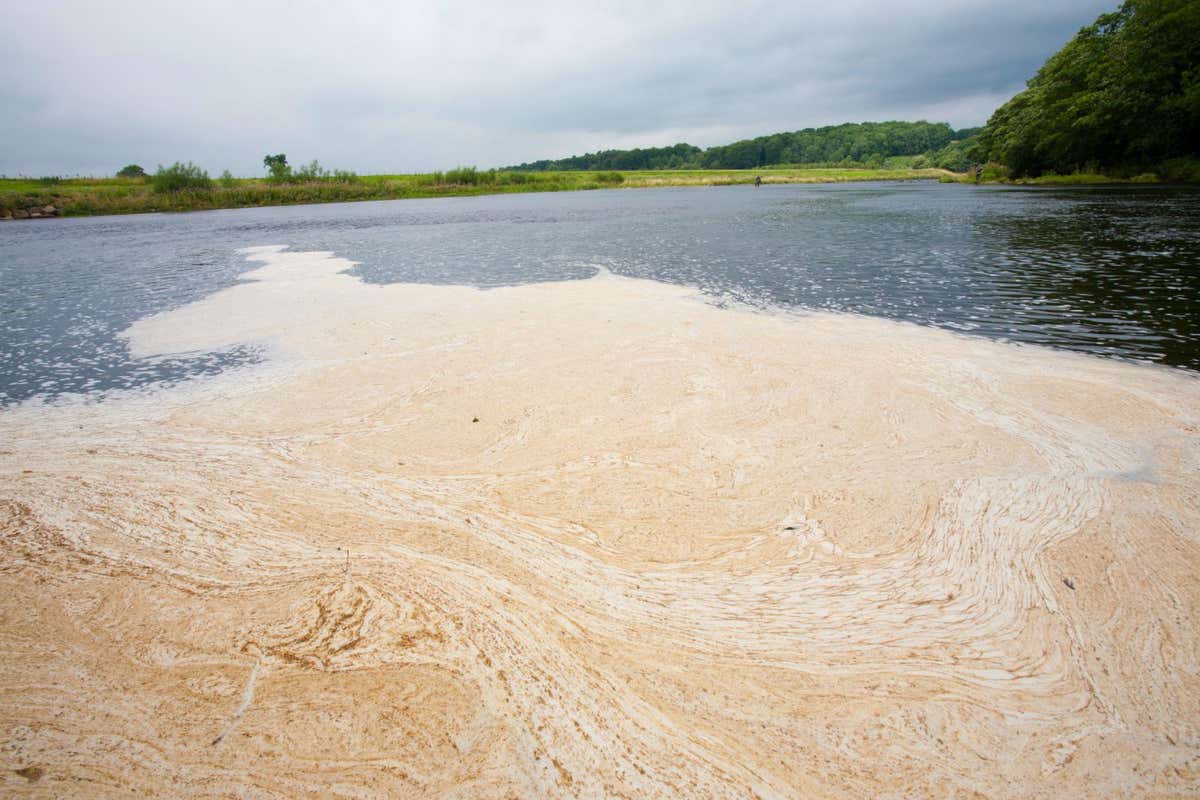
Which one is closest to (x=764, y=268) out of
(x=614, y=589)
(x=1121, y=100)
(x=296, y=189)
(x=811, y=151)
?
(x=614, y=589)

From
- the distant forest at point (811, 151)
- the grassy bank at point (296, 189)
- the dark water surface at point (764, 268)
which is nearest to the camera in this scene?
the dark water surface at point (764, 268)

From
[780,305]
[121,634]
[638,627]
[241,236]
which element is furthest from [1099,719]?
[241,236]

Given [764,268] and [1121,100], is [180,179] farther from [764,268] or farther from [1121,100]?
[1121,100]

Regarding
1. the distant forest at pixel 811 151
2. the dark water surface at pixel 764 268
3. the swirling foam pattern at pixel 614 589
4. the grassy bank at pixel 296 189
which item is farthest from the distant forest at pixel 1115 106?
the distant forest at pixel 811 151

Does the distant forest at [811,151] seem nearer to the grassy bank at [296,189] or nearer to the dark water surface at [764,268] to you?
the grassy bank at [296,189]

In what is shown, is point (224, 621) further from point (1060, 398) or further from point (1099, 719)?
point (1060, 398)

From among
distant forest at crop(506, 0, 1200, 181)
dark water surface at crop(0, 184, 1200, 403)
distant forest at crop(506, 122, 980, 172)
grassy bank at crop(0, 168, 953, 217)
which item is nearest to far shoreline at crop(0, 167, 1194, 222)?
grassy bank at crop(0, 168, 953, 217)
